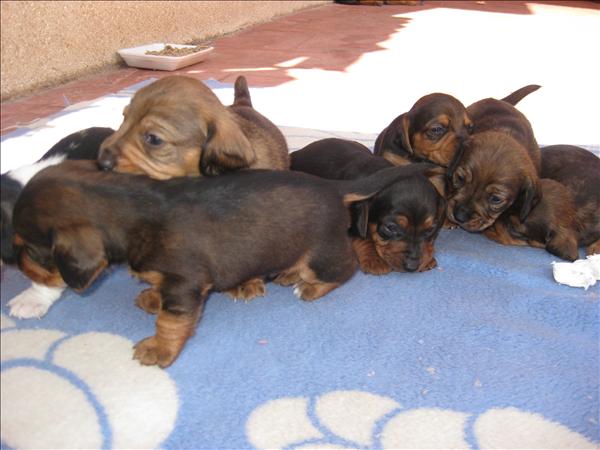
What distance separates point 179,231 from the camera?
2.22 m

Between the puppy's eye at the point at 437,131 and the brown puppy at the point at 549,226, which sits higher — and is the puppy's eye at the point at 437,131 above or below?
above

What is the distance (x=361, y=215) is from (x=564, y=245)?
1207mm

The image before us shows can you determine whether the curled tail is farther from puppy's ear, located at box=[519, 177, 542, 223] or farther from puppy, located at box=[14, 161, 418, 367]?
puppy's ear, located at box=[519, 177, 542, 223]

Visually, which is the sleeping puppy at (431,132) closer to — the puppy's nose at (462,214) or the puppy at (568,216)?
the puppy's nose at (462,214)

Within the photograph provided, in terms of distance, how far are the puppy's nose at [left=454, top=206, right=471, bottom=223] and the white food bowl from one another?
5.31 ft

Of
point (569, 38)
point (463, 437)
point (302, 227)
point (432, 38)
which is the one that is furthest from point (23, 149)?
point (432, 38)

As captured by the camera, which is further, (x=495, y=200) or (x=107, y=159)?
(x=495, y=200)

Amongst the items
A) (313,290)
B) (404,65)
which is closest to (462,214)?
(313,290)

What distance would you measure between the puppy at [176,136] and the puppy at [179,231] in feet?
0.55

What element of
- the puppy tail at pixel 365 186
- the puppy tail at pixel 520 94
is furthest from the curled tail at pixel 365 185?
the puppy tail at pixel 520 94

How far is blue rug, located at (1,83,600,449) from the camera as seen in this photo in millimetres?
1748

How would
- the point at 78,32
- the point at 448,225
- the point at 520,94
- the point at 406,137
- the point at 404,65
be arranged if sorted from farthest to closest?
the point at 404,65
the point at 520,94
the point at 406,137
the point at 448,225
the point at 78,32

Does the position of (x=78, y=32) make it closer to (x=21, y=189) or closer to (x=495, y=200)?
(x=21, y=189)

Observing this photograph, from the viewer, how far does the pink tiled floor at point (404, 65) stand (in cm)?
330
